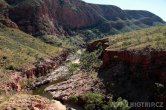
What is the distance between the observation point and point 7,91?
60.8 metres

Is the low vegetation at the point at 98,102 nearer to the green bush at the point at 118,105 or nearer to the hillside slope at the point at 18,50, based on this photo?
the green bush at the point at 118,105

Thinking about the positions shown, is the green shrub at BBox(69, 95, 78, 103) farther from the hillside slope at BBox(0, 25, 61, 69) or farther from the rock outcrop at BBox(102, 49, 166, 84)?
the hillside slope at BBox(0, 25, 61, 69)

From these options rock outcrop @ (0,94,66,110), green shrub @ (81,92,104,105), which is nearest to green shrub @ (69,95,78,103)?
green shrub @ (81,92,104,105)

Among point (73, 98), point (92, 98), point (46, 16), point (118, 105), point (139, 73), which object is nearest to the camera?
point (118, 105)

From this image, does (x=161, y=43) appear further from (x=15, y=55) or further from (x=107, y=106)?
(x=15, y=55)

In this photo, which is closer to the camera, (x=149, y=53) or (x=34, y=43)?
(x=149, y=53)

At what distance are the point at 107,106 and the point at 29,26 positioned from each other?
80003mm

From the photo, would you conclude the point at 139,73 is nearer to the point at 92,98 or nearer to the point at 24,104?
the point at 92,98

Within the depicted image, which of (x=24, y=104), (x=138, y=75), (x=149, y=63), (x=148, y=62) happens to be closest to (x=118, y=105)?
(x=138, y=75)

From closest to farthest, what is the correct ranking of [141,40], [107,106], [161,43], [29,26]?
[107,106]
[161,43]
[141,40]
[29,26]

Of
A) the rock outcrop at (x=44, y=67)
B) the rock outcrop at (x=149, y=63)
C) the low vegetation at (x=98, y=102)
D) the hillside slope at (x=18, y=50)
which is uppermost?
the rock outcrop at (x=149, y=63)

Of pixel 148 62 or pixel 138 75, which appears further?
pixel 138 75

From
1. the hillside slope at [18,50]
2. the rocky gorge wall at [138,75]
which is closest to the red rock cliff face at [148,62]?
the rocky gorge wall at [138,75]

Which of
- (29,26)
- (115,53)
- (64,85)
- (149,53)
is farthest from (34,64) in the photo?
(29,26)
